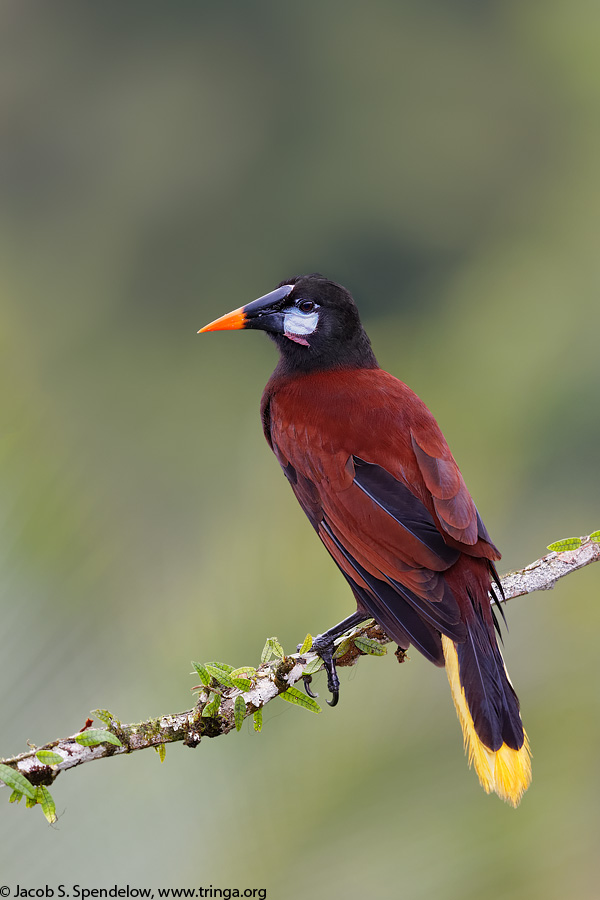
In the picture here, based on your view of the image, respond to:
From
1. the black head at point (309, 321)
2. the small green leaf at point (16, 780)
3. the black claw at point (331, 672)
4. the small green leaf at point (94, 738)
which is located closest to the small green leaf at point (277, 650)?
the black claw at point (331, 672)

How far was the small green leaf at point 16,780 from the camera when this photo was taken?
1171 millimetres

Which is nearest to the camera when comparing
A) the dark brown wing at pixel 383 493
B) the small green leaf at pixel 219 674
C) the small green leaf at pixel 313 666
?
the small green leaf at pixel 219 674

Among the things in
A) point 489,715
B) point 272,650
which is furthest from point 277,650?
point 489,715

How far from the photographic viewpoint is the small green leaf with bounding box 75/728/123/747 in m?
1.21

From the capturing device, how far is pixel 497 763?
1513 mm

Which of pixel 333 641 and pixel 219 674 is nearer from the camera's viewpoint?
pixel 219 674

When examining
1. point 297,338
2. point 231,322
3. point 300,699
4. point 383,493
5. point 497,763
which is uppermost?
point 231,322

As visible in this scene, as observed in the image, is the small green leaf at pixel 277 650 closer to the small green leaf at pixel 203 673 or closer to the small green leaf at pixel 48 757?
the small green leaf at pixel 203 673

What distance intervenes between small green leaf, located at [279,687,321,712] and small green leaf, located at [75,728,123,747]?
349 millimetres

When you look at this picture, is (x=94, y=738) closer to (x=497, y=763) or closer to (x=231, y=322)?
(x=497, y=763)

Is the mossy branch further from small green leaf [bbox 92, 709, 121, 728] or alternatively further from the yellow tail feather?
the yellow tail feather

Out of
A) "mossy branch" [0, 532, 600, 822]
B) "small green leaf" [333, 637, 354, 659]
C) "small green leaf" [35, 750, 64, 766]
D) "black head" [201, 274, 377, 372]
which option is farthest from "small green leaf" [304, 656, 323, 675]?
"black head" [201, 274, 377, 372]

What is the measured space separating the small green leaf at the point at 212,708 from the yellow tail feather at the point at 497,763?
452 millimetres

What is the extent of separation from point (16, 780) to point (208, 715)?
0.32 m
